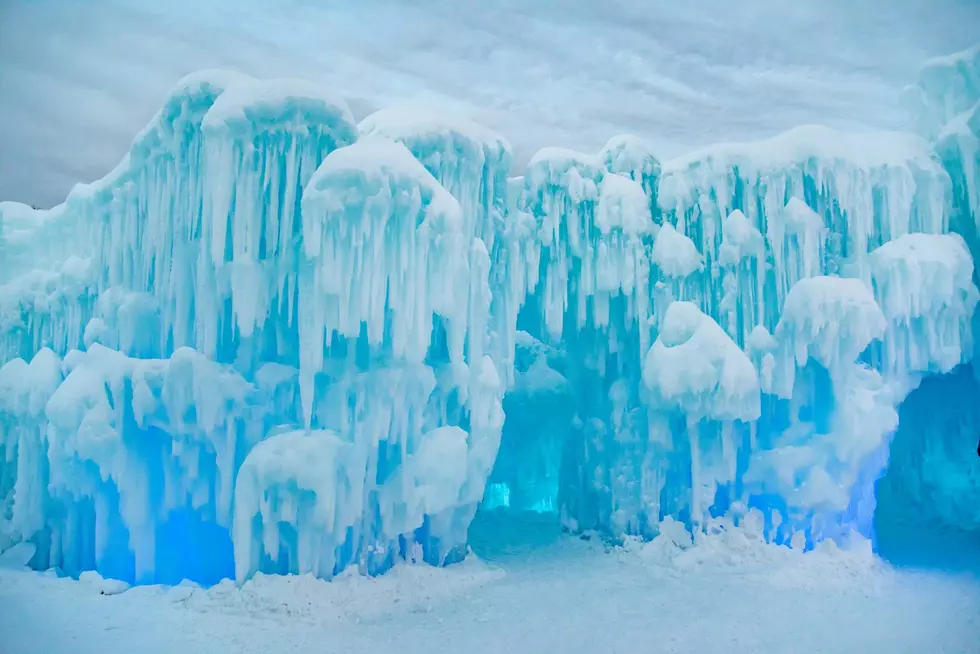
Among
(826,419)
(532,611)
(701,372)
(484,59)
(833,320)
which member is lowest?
(532,611)

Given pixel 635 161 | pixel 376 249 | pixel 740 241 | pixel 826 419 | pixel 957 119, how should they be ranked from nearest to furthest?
pixel 376 249
pixel 826 419
pixel 957 119
pixel 740 241
pixel 635 161

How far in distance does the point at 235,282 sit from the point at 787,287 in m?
8.50

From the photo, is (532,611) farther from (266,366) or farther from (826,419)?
(826,419)

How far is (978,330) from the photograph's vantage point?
37.4 feet

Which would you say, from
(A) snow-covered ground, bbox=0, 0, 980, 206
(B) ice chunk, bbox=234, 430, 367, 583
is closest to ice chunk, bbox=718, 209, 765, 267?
(A) snow-covered ground, bbox=0, 0, 980, 206

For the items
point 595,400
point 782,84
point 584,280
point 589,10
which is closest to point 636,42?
point 589,10

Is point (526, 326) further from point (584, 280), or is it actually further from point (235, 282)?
point (235, 282)

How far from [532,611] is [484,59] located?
7.68 meters

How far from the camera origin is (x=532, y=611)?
8641mm

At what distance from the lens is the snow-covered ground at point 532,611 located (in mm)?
7578

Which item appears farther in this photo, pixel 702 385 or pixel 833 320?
pixel 702 385

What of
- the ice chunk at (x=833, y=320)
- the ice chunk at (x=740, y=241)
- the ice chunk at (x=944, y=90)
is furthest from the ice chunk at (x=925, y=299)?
the ice chunk at (x=944, y=90)

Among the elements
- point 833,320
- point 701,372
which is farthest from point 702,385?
point 833,320

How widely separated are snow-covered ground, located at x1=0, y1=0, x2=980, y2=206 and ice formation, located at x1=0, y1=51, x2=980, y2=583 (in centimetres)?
75
